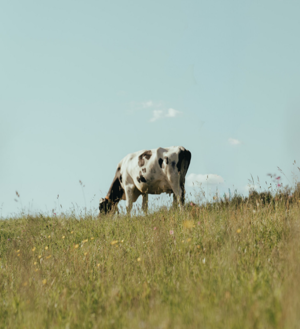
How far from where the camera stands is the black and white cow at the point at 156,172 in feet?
33.3

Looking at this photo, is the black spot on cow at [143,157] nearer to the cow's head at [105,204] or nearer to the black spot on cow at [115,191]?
the black spot on cow at [115,191]

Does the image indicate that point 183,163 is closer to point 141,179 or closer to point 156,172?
point 156,172

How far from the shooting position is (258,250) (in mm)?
3604

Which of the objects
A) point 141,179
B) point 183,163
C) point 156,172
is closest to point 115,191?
point 141,179

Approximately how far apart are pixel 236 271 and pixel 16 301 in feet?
6.82

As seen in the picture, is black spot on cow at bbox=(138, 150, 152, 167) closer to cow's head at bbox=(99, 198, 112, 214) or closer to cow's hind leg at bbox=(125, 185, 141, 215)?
cow's hind leg at bbox=(125, 185, 141, 215)

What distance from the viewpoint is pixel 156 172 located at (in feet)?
34.2

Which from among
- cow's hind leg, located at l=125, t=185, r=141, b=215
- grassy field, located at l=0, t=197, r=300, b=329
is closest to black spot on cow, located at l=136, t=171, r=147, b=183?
cow's hind leg, located at l=125, t=185, r=141, b=215

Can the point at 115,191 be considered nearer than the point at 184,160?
No

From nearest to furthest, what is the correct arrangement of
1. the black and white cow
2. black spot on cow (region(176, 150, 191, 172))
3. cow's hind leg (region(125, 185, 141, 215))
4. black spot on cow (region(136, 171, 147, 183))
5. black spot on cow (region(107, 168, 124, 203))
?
the black and white cow
black spot on cow (region(176, 150, 191, 172))
black spot on cow (region(136, 171, 147, 183))
cow's hind leg (region(125, 185, 141, 215))
black spot on cow (region(107, 168, 124, 203))

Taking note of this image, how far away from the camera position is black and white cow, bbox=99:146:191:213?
10.1 metres

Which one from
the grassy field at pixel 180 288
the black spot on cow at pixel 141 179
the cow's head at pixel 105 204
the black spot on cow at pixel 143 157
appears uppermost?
the black spot on cow at pixel 143 157

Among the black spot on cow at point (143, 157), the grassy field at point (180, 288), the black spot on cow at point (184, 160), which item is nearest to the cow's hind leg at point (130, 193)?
the black spot on cow at point (143, 157)

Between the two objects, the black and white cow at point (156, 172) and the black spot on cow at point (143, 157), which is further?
the black spot on cow at point (143, 157)
